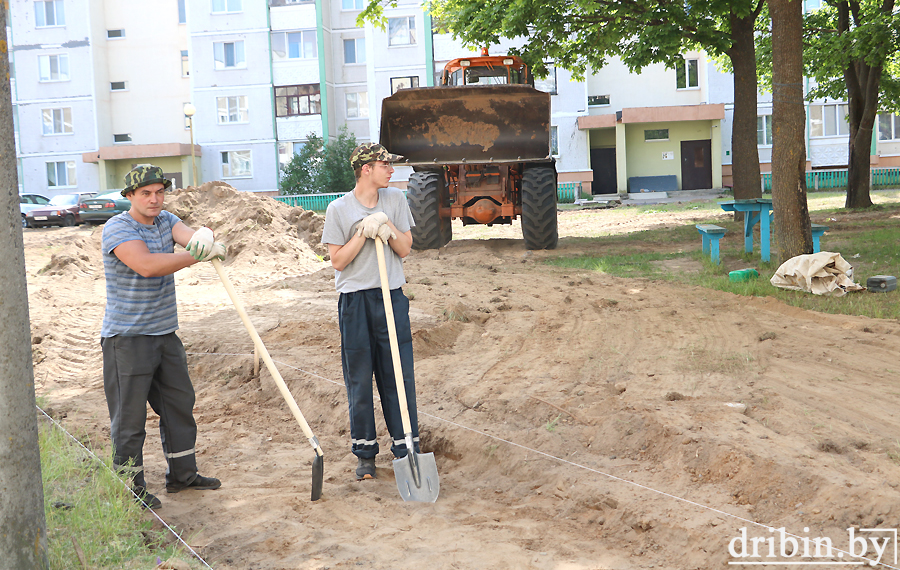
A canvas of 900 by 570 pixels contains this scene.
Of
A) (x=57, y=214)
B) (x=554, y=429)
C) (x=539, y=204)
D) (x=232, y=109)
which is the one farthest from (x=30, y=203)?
(x=554, y=429)

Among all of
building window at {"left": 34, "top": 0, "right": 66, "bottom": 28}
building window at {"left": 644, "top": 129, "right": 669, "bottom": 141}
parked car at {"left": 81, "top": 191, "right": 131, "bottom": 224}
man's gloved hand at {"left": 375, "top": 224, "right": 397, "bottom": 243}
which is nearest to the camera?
man's gloved hand at {"left": 375, "top": 224, "right": 397, "bottom": 243}

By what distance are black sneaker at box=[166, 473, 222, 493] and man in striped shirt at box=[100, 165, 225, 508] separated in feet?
0.75

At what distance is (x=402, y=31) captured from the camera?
114 feet

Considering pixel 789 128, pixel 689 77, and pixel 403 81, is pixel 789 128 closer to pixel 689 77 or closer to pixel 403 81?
pixel 689 77

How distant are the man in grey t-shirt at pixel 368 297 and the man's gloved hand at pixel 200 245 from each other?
2.24 feet

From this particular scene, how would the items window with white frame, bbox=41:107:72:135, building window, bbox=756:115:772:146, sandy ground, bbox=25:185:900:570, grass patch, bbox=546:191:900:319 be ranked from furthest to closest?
window with white frame, bbox=41:107:72:135
building window, bbox=756:115:772:146
grass patch, bbox=546:191:900:319
sandy ground, bbox=25:185:900:570

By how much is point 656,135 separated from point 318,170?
603 inches

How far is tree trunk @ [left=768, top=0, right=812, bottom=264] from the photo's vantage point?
898 cm

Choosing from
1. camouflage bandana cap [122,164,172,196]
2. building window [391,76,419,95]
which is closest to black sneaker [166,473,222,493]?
camouflage bandana cap [122,164,172,196]

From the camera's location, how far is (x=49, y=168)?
39281mm

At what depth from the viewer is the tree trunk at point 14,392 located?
103 inches

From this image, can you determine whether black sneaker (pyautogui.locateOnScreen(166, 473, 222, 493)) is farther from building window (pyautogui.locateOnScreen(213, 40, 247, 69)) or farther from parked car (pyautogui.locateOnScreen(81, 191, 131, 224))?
building window (pyautogui.locateOnScreen(213, 40, 247, 69))

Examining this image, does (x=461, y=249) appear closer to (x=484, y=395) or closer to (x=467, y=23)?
(x=467, y=23)

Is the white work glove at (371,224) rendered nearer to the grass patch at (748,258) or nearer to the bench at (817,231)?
the grass patch at (748,258)
